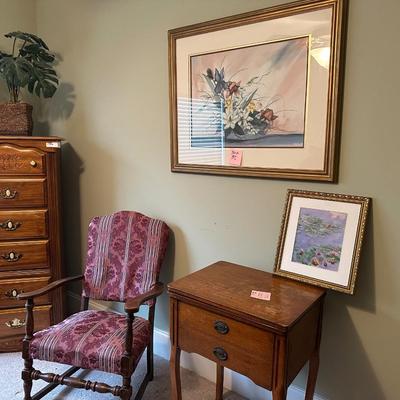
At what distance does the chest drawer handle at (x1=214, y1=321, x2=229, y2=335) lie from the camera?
141 centimetres

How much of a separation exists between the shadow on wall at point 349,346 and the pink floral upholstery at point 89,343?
88 centimetres

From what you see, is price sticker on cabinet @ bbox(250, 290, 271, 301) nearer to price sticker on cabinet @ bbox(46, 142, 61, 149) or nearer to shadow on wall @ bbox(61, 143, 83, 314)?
price sticker on cabinet @ bbox(46, 142, 61, 149)

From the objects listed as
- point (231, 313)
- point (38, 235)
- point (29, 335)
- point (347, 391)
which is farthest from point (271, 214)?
point (38, 235)

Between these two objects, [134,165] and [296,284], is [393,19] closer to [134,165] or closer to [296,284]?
[296,284]

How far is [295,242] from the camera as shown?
5.42ft

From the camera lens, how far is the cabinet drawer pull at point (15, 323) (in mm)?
2311

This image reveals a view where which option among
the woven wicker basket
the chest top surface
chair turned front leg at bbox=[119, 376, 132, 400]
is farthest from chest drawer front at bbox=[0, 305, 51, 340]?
the chest top surface

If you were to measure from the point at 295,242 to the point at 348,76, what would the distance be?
73 centimetres

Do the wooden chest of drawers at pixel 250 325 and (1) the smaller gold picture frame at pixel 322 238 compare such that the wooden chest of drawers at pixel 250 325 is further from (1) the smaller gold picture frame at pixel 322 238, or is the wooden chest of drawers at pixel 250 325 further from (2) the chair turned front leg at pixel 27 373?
(2) the chair turned front leg at pixel 27 373

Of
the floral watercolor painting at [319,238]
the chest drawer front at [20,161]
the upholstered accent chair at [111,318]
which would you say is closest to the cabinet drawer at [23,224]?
the chest drawer front at [20,161]

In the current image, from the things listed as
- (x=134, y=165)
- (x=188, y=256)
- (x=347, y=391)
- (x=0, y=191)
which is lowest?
(x=347, y=391)

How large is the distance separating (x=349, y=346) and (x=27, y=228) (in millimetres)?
1922

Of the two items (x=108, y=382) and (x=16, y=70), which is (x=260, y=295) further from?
(x=16, y=70)

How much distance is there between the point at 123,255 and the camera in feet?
7.04
